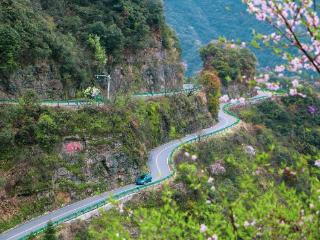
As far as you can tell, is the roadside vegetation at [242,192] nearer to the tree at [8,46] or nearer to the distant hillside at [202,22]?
the tree at [8,46]

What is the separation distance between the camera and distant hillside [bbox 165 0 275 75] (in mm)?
166875

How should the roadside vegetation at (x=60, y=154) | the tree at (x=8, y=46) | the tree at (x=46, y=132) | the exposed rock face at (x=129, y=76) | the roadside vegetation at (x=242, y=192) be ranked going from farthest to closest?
1. the exposed rock face at (x=129, y=76)
2. the tree at (x=8, y=46)
3. the tree at (x=46, y=132)
4. the roadside vegetation at (x=60, y=154)
5. the roadside vegetation at (x=242, y=192)

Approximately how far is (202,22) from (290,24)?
573 ft

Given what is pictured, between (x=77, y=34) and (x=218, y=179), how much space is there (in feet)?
70.0

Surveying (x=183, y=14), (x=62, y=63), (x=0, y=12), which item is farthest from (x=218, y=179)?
(x=183, y=14)

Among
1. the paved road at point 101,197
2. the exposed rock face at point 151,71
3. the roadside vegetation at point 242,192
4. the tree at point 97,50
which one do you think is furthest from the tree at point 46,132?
the exposed rock face at point 151,71

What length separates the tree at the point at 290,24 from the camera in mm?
10312

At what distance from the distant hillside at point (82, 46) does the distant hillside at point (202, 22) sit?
94573 mm

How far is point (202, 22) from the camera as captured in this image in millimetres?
181375

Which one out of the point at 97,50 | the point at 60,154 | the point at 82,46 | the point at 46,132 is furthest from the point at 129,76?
the point at 46,132

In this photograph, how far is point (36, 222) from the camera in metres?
32.5

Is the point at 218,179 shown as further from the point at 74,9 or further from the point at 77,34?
the point at 74,9

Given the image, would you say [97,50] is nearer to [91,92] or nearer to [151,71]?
[91,92]

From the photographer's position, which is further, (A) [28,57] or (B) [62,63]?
(B) [62,63]
